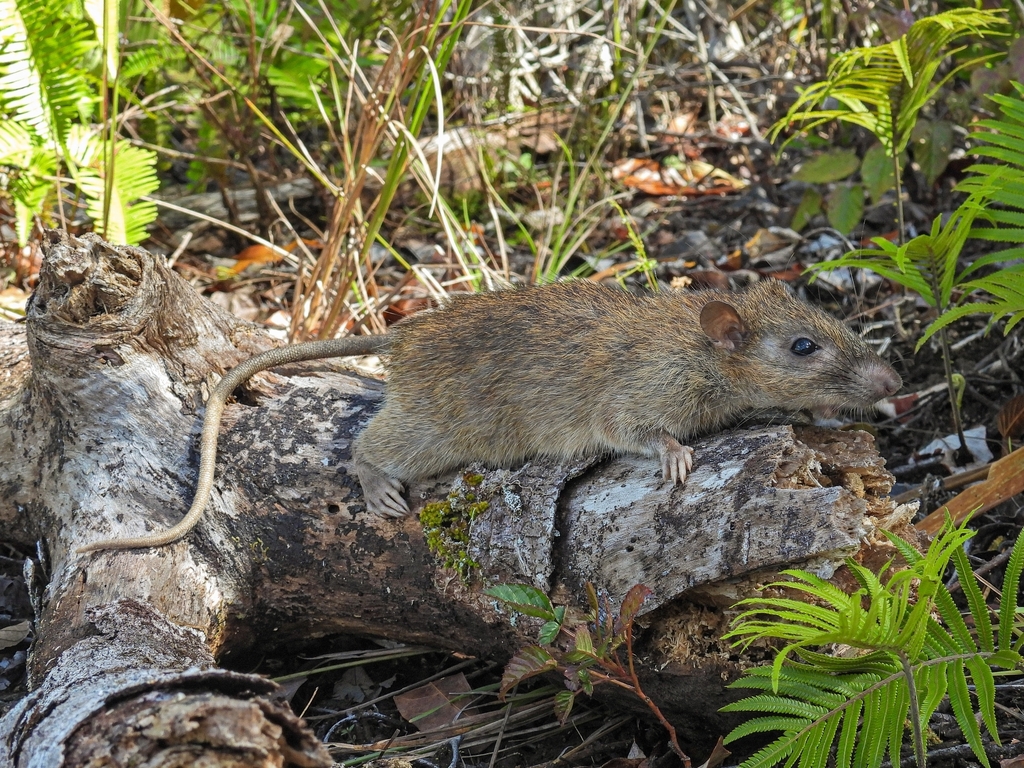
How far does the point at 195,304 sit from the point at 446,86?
4.44m

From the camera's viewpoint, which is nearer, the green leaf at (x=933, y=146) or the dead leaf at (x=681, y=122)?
the green leaf at (x=933, y=146)

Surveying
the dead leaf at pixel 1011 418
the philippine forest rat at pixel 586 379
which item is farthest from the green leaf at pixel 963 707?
the dead leaf at pixel 1011 418

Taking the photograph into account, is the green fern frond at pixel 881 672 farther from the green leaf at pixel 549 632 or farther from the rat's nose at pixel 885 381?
the rat's nose at pixel 885 381

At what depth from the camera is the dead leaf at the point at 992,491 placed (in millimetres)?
3787

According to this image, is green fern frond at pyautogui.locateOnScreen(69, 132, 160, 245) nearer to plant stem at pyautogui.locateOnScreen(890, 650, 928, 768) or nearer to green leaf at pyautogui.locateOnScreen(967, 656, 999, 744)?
plant stem at pyautogui.locateOnScreen(890, 650, 928, 768)

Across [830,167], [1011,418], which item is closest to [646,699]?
[1011,418]

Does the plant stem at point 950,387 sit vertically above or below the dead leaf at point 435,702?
above

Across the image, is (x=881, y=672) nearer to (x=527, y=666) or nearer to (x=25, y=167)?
(x=527, y=666)

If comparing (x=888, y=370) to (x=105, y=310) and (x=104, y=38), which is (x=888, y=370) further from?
(x=104, y=38)

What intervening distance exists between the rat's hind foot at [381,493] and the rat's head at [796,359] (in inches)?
53.9

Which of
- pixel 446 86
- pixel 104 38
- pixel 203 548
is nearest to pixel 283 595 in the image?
pixel 203 548

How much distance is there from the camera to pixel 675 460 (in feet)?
11.1

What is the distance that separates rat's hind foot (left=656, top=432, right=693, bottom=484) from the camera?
11.0 feet

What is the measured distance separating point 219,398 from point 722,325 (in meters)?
2.02
